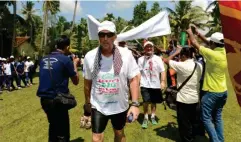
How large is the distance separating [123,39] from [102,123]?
4.71 metres

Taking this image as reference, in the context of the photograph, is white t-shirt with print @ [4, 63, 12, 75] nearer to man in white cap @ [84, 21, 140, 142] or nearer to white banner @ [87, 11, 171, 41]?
white banner @ [87, 11, 171, 41]

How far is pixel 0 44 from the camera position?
3778cm

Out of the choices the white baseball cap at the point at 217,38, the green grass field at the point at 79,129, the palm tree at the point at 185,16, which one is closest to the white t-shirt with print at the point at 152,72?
the green grass field at the point at 79,129

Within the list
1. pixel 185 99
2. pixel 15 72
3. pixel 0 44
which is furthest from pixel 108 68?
pixel 0 44

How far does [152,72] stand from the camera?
7871 millimetres

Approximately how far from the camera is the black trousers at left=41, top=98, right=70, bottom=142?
18.3ft

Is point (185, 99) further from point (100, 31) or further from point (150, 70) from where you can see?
point (100, 31)

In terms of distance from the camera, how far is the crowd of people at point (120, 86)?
15.0 ft

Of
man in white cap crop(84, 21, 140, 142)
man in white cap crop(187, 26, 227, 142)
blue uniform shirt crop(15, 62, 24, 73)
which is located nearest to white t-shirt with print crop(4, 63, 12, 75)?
blue uniform shirt crop(15, 62, 24, 73)

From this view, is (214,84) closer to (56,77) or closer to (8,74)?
Answer: (56,77)

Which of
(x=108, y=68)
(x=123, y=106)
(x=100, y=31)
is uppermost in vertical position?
(x=100, y=31)

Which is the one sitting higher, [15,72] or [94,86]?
[94,86]

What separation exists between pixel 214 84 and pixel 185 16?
38417mm

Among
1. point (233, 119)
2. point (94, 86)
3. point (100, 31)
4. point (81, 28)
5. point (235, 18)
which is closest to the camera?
point (235, 18)
